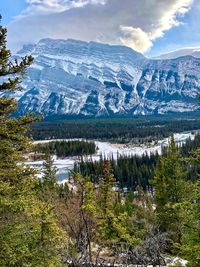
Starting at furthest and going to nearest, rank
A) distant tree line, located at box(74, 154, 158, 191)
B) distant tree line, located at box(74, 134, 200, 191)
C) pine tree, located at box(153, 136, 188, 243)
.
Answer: distant tree line, located at box(74, 154, 158, 191), distant tree line, located at box(74, 134, 200, 191), pine tree, located at box(153, 136, 188, 243)

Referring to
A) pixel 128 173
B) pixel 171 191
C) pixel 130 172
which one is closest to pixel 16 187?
pixel 171 191

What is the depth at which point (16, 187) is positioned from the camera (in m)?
18.7

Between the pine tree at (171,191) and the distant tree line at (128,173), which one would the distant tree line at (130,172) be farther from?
the pine tree at (171,191)

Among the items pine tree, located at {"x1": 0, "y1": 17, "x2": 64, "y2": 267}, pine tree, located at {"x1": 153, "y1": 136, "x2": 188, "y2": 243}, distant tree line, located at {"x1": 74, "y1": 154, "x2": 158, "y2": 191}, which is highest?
pine tree, located at {"x1": 0, "y1": 17, "x2": 64, "y2": 267}

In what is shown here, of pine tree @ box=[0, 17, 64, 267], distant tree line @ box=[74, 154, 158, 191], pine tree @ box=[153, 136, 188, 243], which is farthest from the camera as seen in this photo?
distant tree line @ box=[74, 154, 158, 191]

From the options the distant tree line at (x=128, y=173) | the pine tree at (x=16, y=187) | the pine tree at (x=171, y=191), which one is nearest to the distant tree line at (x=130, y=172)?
the distant tree line at (x=128, y=173)

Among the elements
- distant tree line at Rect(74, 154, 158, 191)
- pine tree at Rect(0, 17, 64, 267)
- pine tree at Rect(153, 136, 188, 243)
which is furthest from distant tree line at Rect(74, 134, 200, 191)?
pine tree at Rect(0, 17, 64, 267)

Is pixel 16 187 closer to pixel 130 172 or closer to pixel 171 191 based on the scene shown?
pixel 171 191

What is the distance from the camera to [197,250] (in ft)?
59.6

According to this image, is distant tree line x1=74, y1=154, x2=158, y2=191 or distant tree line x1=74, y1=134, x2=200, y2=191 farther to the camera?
distant tree line x1=74, y1=154, x2=158, y2=191

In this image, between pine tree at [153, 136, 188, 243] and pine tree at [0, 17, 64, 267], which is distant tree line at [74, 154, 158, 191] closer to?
pine tree at [153, 136, 188, 243]

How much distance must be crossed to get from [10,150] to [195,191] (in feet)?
30.5

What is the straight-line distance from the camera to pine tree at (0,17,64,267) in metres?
17.9

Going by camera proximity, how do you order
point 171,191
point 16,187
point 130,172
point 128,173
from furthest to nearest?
point 130,172, point 128,173, point 171,191, point 16,187
